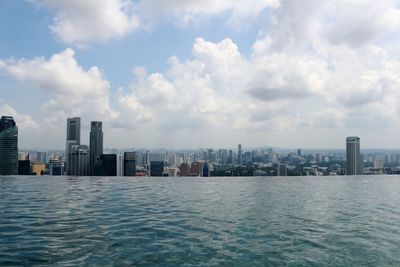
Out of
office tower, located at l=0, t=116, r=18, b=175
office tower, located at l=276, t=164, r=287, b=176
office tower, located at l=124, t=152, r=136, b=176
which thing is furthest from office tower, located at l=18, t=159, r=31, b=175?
office tower, located at l=276, t=164, r=287, b=176

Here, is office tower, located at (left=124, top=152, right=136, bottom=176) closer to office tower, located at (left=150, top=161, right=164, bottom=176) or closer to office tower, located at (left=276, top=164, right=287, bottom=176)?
office tower, located at (left=150, top=161, right=164, bottom=176)

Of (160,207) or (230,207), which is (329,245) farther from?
(160,207)

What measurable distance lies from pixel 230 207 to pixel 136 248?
1047 cm

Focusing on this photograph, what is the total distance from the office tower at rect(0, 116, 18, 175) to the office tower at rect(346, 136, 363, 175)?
2721 inches

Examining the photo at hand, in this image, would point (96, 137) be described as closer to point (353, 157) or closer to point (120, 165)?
point (120, 165)

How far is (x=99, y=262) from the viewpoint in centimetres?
1004

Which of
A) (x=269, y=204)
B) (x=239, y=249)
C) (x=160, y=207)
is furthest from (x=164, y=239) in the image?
(x=269, y=204)

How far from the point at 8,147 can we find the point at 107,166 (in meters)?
23.1

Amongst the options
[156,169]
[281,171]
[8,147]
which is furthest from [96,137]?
[281,171]

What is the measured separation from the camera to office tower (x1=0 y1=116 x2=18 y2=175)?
7425 centimetres

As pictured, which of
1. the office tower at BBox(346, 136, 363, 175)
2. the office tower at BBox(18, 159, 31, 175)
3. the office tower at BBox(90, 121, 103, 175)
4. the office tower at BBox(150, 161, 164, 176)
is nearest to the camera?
the office tower at BBox(346, 136, 363, 175)

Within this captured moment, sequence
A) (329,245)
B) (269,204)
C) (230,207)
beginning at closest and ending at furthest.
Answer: (329,245) < (230,207) < (269,204)

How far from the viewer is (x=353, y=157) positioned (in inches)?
2955

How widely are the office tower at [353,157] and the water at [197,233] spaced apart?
2140 inches
